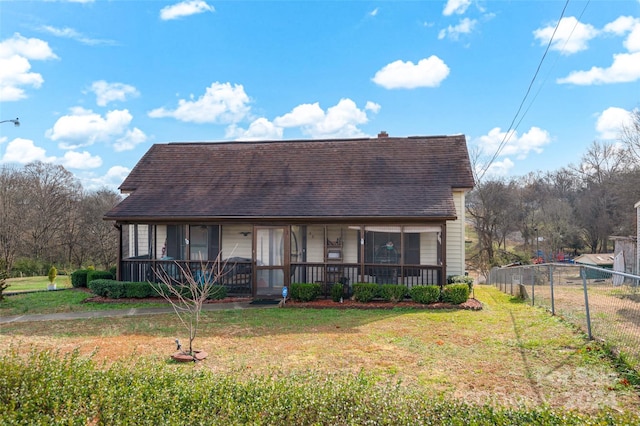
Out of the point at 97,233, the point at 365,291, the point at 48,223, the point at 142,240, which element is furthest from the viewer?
the point at 97,233

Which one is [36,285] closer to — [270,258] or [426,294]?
[270,258]

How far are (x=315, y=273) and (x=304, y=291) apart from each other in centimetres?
100

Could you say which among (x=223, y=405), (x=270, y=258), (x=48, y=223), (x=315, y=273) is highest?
(x=48, y=223)

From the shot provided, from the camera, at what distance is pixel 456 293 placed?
11.1 m

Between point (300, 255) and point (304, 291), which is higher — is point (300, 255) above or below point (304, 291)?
above

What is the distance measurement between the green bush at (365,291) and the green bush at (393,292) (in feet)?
0.68

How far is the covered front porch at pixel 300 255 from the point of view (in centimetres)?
1231

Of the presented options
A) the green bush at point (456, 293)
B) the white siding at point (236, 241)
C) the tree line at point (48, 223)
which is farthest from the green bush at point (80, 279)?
the tree line at point (48, 223)

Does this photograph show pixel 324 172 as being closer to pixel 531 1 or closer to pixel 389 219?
pixel 389 219

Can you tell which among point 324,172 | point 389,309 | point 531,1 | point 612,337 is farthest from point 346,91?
point 612,337

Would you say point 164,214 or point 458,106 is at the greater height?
point 458,106

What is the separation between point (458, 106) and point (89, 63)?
18133mm

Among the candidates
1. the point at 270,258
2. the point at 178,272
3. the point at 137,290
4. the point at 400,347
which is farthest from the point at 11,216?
the point at 400,347

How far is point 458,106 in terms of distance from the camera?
21.7 metres
